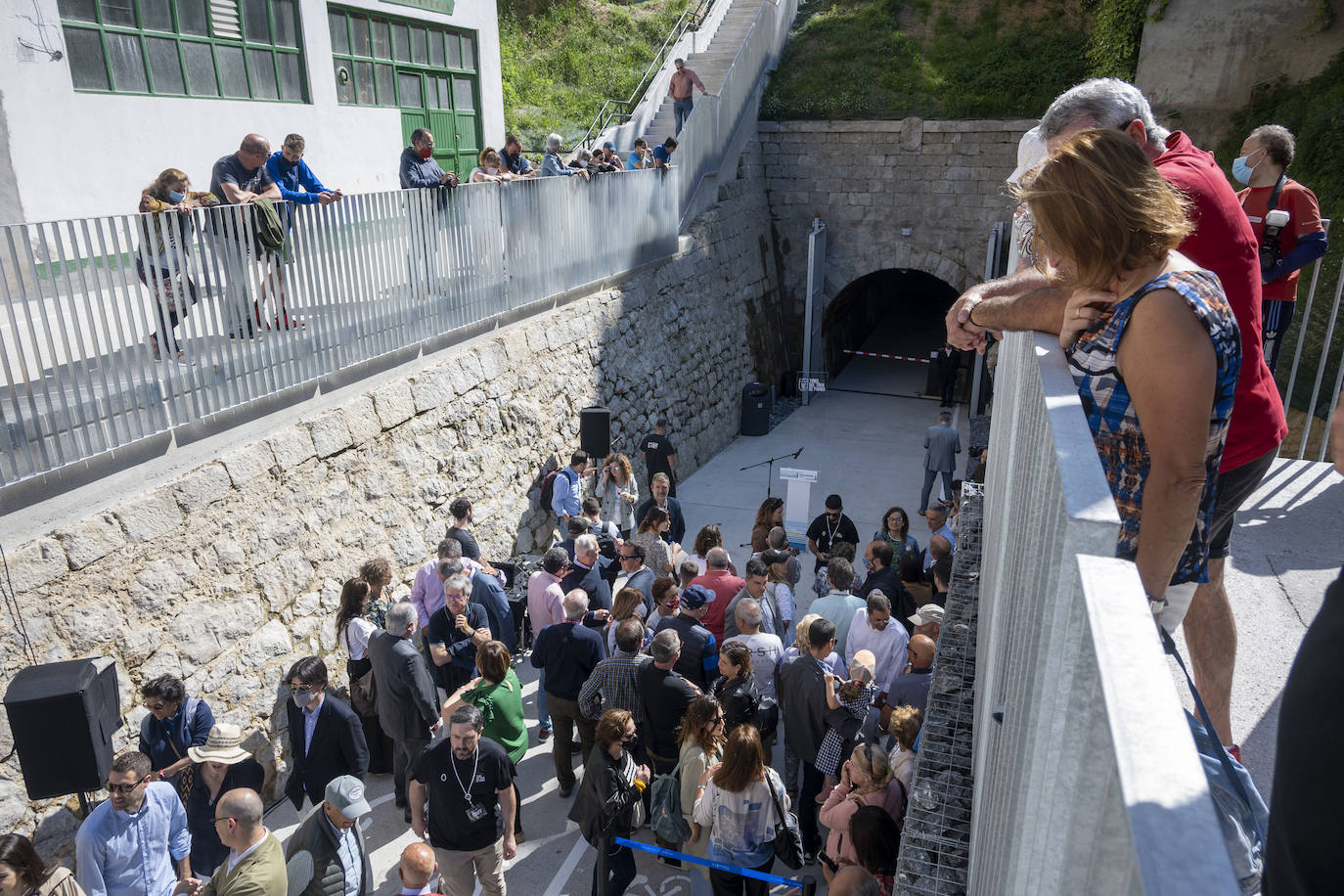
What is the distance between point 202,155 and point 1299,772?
12041 millimetres

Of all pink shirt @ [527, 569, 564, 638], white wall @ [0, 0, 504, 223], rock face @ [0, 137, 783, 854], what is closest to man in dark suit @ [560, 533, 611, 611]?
pink shirt @ [527, 569, 564, 638]

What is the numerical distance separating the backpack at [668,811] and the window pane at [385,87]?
12.1 metres

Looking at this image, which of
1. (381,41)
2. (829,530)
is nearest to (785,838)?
(829,530)

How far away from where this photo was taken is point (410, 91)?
14.1 m

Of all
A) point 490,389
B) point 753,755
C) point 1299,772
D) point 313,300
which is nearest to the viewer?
point 1299,772

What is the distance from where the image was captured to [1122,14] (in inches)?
565

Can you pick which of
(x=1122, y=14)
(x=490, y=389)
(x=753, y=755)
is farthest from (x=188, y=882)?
(x=1122, y=14)

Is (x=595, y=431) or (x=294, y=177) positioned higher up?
(x=294, y=177)

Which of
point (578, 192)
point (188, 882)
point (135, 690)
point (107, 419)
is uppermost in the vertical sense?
point (578, 192)

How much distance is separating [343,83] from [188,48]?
274cm

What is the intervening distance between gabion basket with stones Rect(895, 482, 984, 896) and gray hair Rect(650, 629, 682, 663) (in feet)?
6.70

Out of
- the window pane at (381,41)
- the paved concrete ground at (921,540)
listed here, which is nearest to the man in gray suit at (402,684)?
the paved concrete ground at (921,540)

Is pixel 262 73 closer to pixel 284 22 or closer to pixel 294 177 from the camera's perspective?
pixel 284 22

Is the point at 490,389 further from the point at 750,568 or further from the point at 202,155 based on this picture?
the point at 202,155
